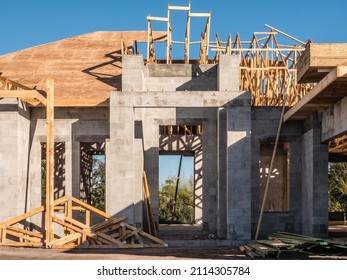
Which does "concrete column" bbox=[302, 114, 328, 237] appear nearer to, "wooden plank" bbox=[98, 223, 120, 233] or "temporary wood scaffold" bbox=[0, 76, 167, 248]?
"temporary wood scaffold" bbox=[0, 76, 167, 248]

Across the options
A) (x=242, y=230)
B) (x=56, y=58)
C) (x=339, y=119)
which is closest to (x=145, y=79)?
(x=56, y=58)

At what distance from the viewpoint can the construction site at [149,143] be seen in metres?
21.2

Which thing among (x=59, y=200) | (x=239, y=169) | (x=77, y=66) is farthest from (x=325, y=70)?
(x=77, y=66)

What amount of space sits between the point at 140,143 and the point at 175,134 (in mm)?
6723

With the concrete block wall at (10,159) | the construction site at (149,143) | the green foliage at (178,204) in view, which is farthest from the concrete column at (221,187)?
the green foliage at (178,204)

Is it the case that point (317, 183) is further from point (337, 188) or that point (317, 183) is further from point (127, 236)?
point (337, 188)

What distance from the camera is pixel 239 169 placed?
2184cm

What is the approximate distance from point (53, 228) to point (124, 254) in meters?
4.89

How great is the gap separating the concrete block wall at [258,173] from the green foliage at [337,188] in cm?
1990

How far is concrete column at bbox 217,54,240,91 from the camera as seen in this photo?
2330 cm

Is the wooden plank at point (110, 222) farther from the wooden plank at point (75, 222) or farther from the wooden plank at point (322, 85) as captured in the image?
the wooden plank at point (322, 85)

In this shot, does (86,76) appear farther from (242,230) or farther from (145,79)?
(242,230)

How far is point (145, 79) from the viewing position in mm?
24547

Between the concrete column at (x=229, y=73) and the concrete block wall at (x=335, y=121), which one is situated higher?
the concrete column at (x=229, y=73)
